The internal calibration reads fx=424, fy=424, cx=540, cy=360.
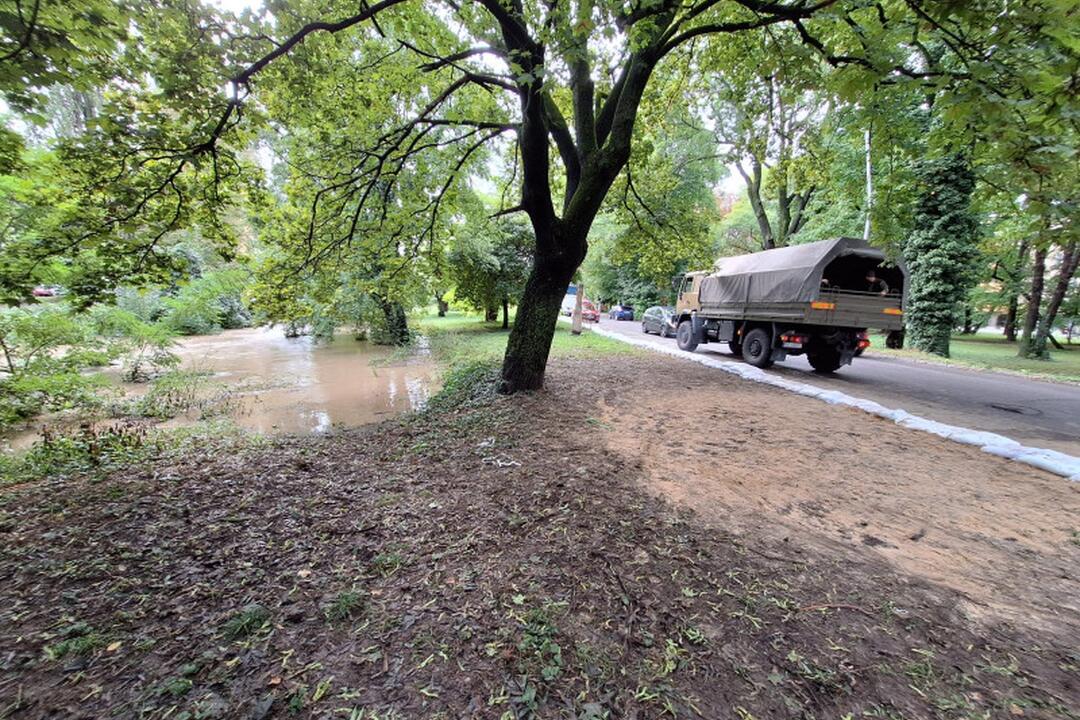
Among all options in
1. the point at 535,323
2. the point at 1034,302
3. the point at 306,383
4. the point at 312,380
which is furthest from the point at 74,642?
the point at 1034,302

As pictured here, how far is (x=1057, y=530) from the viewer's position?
3.21m

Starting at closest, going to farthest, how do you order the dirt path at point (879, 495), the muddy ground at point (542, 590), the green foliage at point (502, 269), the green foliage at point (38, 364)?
1. the muddy ground at point (542, 590)
2. the dirt path at point (879, 495)
3. the green foliage at point (38, 364)
4. the green foliage at point (502, 269)

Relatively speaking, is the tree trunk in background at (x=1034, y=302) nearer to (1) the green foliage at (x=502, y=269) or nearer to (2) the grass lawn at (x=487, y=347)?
(2) the grass lawn at (x=487, y=347)

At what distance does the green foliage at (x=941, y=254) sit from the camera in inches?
536

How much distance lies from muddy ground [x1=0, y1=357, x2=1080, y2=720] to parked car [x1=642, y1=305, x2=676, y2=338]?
50.8ft

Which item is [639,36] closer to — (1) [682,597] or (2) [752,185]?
(1) [682,597]

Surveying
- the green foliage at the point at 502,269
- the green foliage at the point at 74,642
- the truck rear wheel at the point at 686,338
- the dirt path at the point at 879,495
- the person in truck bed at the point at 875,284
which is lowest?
the dirt path at the point at 879,495

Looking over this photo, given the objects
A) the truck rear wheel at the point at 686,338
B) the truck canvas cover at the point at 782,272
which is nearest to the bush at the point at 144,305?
the truck rear wheel at the point at 686,338

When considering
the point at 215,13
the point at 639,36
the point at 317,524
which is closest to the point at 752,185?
the point at 639,36

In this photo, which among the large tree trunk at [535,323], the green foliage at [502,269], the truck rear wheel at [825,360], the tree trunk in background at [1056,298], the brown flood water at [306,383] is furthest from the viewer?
the green foliage at [502,269]

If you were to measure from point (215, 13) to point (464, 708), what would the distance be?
5.45 metres

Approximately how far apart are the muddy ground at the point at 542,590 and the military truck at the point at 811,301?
5528mm

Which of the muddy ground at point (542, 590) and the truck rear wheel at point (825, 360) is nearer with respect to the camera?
the muddy ground at point (542, 590)

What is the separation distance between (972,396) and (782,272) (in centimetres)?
412
